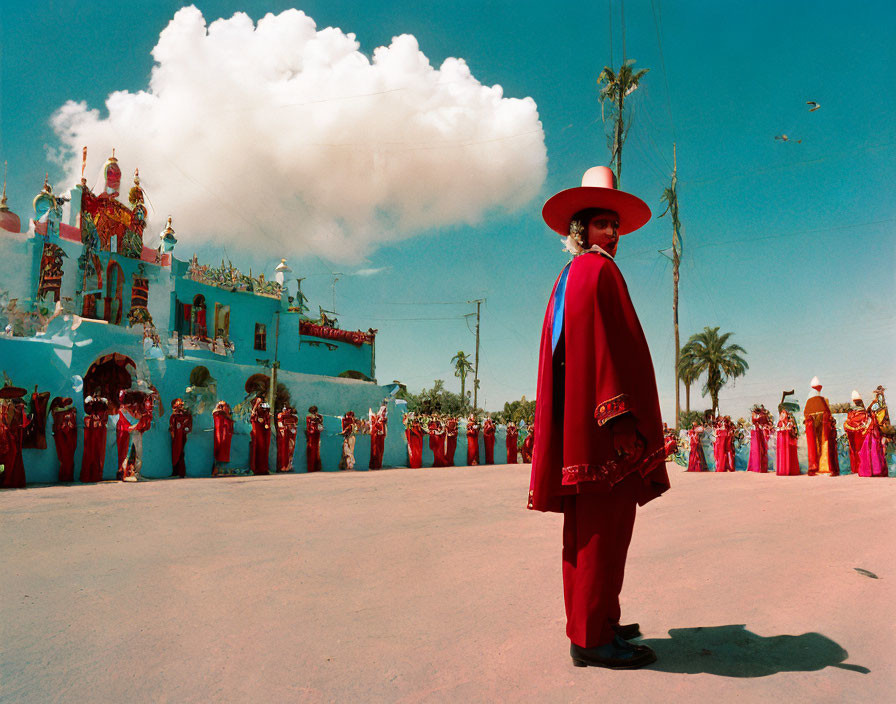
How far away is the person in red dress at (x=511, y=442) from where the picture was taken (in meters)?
27.5

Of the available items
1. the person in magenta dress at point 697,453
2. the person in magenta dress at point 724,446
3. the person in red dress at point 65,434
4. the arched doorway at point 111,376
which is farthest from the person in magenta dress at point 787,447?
the arched doorway at point 111,376

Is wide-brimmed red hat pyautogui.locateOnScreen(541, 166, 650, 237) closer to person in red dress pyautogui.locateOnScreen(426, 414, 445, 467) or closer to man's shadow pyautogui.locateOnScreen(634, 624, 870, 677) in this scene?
man's shadow pyautogui.locateOnScreen(634, 624, 870, 677)

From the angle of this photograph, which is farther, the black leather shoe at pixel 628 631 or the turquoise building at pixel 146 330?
the turquoise building at pixel 146 330

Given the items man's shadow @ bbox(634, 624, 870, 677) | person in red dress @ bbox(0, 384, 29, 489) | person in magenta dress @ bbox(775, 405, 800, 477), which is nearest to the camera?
man's shadow @ bbox(634, 624, 870, 677)

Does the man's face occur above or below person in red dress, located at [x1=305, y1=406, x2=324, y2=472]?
above

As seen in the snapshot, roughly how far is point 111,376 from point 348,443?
357 inches

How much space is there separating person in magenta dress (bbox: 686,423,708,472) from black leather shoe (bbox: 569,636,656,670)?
18.7 meters

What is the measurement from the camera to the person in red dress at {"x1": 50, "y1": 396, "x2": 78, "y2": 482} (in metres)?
12.4

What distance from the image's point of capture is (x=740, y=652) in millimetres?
2527

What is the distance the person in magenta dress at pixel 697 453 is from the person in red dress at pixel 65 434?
685 inches

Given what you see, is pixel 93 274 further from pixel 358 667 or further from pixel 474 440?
pixel 358 667

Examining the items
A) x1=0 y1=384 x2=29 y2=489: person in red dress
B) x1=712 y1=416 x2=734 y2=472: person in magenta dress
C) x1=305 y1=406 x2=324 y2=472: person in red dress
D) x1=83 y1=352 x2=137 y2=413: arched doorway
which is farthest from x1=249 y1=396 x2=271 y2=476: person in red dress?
x1=712 y1=416 x2=734 y2=472: person in magenta dress

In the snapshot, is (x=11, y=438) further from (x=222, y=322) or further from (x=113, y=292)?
(x=222, y=322)

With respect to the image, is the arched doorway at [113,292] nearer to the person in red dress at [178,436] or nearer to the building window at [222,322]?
the building window at [222,322]
